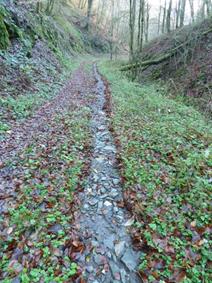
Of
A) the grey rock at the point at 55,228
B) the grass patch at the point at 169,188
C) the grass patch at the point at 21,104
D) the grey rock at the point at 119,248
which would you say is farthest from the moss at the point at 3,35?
the grey rock at the point at 119,248

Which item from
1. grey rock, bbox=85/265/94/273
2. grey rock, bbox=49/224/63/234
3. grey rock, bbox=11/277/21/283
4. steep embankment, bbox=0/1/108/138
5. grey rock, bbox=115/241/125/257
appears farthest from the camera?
steep embankment, bbox=0/1/108/138

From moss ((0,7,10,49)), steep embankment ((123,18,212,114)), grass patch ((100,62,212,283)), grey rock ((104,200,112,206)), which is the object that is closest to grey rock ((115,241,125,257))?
grass patch ((100,62,212,283))

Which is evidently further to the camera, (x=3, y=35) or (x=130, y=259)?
(x=3, y=35)

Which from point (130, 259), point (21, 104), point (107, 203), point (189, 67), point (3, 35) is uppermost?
point (3, 35)

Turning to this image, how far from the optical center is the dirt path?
3.23 metres

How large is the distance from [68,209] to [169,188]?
1.97 m

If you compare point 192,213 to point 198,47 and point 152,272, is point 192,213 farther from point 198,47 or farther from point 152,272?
point 198,47

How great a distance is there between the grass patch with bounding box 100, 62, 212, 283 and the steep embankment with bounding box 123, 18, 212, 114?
2.52 meters

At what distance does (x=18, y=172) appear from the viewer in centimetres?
517

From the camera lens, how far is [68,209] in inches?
163

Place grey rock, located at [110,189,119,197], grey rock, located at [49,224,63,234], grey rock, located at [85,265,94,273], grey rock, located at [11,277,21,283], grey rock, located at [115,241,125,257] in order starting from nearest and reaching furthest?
grey rock, located at [11,277,21,283] < grey rock, located at [85,265,94,273] < grey rock, located at [115,241,125,257] < grey rock, located at [49,224,63,234] < grey rock, located at [110,189,119,197]

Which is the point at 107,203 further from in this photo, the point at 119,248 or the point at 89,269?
the point at 89,269

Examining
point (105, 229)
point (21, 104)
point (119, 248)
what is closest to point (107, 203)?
point (105, 229)

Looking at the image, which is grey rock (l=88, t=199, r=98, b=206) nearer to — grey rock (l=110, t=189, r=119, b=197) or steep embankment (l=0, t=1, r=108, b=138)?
grey rock (l=110, t=189, r=119, b=197)
